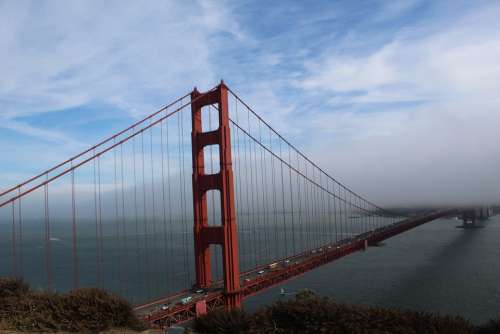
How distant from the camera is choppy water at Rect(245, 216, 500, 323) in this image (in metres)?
27.7

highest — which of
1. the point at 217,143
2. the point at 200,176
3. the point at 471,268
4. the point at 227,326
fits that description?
the point at 217,143

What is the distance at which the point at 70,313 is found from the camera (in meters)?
8.49

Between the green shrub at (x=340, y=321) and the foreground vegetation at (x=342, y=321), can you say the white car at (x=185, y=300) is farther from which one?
the green shrub at (x=340, y=321)

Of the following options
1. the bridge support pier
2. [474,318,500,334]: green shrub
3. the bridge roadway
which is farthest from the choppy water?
[474,318,500,334]: green shrub

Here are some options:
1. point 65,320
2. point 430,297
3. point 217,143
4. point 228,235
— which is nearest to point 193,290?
point 228,235

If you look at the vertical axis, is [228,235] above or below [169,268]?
above

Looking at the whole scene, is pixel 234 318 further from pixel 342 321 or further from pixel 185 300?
pixel 185 300

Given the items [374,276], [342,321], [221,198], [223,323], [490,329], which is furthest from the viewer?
[374,276]

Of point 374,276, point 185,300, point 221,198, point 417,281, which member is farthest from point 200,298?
point 417,281

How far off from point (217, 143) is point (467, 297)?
21630 mm

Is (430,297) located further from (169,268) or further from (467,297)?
(169,268)

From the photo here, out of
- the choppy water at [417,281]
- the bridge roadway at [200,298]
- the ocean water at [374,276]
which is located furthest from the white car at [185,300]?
the choppy water at [417,281]

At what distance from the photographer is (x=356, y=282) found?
3469 centimetres

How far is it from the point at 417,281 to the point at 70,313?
32.7 meters
